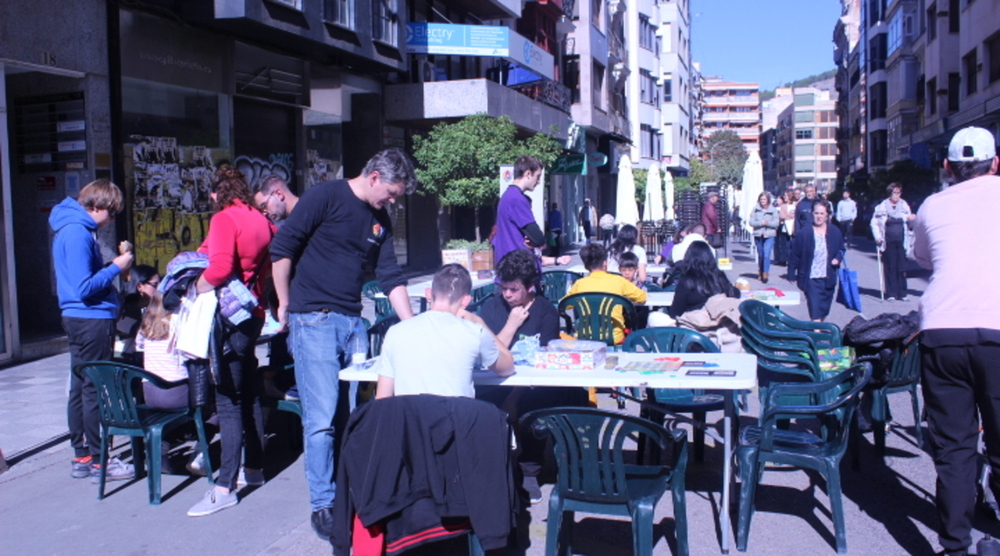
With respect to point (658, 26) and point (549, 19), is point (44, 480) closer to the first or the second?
point (549, 19)

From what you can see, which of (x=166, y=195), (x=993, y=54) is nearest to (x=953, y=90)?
(x=993, y=54)

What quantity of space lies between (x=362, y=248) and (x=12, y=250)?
7468 mm

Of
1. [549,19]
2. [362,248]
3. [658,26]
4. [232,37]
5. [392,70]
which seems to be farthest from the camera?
[658,26]

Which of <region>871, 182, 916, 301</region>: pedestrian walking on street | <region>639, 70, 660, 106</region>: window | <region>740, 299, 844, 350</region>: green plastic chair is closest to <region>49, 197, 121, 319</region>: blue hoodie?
<region>740, 299, 844, 350</region>: green plastic chair

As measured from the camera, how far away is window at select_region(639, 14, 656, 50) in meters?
53.3

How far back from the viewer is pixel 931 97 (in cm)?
3888

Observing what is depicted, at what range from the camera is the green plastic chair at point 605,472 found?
396 cm

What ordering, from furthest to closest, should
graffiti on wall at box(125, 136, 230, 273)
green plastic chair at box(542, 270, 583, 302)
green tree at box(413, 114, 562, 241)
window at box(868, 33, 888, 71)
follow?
window at box(868, 33, 888, 71) → green tree at box(413, 114, 562, 241) → graffiti on wall at box(125, 136, 230, 273) → green plastic chair at box(542, 270, 583, 302)

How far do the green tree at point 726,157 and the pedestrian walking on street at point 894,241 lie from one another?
57.9 m

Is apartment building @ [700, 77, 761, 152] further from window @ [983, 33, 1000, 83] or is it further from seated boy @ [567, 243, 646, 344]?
seated boy @ [567, 243, 646, 344]

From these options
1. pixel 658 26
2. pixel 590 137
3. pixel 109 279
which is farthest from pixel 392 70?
pixel 658 26

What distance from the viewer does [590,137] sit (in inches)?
1636

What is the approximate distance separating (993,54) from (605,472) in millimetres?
29864

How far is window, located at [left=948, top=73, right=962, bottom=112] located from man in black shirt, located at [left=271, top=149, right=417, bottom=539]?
3588cm
